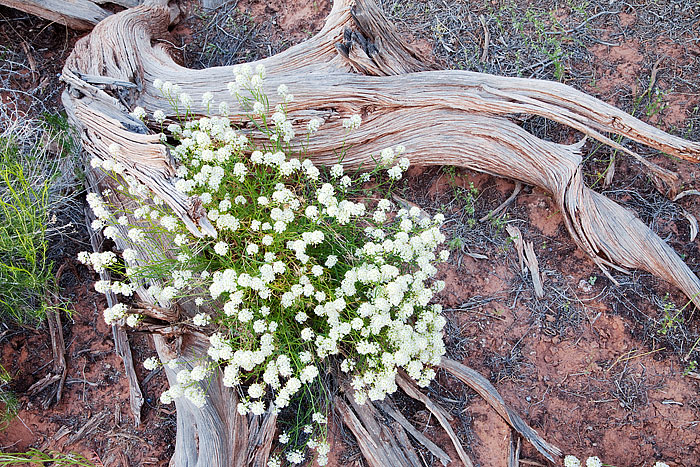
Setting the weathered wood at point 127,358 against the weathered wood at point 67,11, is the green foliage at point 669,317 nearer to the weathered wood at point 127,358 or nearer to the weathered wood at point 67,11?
the weathered wood at point 127,358

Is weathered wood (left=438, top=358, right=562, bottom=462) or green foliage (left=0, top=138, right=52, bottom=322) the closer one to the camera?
weathered wood (left=438, top=358, right=562, bottom=462)

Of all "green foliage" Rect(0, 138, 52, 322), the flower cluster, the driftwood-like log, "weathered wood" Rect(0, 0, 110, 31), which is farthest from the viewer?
"weathered wood" Rect(0, 0, 110, 31)

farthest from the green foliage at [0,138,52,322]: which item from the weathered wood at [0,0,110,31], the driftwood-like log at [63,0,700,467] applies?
the weathered wood at [0,0,110,31]

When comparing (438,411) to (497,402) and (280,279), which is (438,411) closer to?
(497,402)

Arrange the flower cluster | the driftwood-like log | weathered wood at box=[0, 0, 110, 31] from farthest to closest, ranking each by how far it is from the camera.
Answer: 1. weathered wood at box=[0, 0, 110, 31]
2. the driftwood-like log
3. the flower cluster

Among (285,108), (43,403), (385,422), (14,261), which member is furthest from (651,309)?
(14,261)

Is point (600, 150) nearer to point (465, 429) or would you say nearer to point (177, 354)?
point (465, 429)

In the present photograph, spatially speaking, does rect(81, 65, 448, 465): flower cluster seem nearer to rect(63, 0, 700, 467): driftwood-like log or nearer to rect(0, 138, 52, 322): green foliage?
rect(63, 0, 700, 467): driftwood-like log

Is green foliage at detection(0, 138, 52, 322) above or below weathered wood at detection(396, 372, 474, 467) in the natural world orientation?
above
